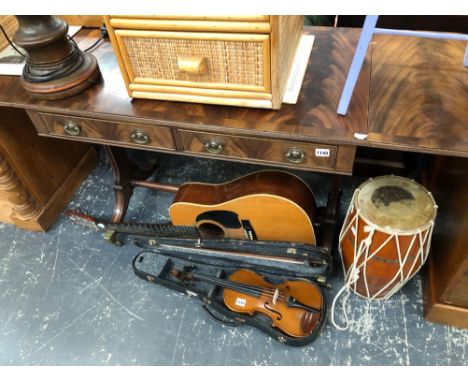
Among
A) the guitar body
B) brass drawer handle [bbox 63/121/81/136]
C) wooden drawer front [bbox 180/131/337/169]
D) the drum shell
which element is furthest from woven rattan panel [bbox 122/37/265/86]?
the drum shell

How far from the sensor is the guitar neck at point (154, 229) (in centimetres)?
148

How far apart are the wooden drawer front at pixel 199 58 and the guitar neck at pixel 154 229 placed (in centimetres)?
64

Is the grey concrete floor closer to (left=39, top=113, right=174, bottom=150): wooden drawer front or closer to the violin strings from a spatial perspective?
the violin strings

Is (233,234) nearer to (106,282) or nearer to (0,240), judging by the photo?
(106,282)

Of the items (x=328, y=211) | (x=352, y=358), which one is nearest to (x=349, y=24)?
(x=328, y=211)

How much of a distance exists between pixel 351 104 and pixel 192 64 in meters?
0.44

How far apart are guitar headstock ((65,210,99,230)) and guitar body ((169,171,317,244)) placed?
392 millimetres

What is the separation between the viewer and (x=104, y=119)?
3.64 feet

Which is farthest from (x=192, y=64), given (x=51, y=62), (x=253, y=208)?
(x=253, y=208)

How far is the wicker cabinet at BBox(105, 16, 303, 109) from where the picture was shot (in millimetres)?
879

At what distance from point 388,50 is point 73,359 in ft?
4.94

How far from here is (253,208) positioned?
1.35 meters

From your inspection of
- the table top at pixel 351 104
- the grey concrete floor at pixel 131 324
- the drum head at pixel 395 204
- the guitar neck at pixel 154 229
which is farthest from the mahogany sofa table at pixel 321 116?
the guitar neck at pixel 154 229

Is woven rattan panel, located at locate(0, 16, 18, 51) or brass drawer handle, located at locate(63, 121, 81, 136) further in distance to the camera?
woven rattan panel, located at locate(0, 16, 18, 51)
